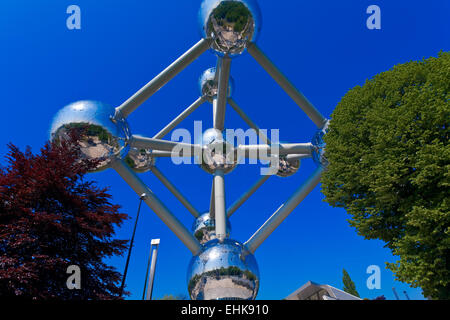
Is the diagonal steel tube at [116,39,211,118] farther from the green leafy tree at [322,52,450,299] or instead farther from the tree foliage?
the green leafy tree at [322,52,450,299]

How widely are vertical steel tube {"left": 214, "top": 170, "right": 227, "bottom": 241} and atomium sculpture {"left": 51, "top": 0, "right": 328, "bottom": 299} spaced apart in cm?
3

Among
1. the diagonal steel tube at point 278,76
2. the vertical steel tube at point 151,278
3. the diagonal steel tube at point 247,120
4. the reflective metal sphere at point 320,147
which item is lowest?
the vertical steel tube at point 151,278

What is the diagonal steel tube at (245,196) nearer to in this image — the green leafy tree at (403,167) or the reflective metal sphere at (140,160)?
the reflective metal sphere at (140,160)

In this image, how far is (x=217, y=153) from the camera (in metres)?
10.8

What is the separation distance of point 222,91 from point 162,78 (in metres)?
2.09

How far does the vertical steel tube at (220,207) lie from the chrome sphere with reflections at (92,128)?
344 centimetres

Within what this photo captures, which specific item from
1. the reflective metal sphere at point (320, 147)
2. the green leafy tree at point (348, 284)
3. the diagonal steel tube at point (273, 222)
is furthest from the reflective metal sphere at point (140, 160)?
the green leafy tree at point (348, 284)

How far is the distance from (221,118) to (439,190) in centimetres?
688

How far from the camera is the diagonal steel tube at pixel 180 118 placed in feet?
46.4

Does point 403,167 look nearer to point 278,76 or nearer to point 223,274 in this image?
point 278,76

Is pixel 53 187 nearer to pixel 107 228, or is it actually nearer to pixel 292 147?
pixel 107 228

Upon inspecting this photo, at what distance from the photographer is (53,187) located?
7.88 meters

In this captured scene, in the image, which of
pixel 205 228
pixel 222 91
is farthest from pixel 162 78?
pixel 205 228
